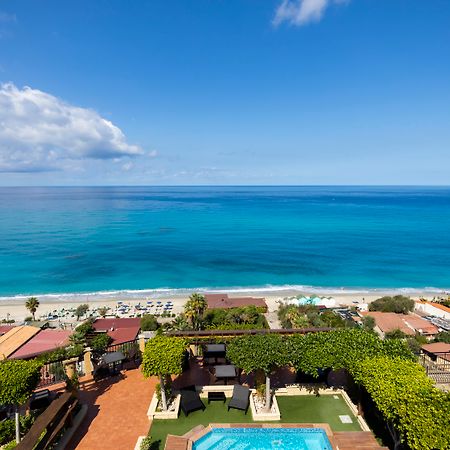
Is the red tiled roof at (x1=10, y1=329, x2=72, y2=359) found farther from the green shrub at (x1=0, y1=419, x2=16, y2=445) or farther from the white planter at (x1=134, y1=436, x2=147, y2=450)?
the white planter at (x1=134, y1=436, x2=147, y2=450)

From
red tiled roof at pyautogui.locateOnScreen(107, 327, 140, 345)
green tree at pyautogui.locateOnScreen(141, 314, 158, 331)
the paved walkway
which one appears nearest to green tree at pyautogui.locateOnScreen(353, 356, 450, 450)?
the paved walkway

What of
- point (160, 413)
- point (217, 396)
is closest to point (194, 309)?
point (217, 396)

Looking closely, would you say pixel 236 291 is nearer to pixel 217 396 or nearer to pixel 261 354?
pixel 217 396

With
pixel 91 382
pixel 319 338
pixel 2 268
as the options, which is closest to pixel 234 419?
pixel 319 338

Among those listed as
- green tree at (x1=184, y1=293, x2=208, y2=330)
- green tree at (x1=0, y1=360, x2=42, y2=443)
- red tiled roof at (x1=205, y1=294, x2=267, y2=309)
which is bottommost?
red tiled roof at (x1=205, y1=294, x2=267, y2=309)

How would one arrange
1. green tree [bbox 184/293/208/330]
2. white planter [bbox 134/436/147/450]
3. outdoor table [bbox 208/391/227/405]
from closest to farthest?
white planter [bbox 134/436/147/450], outdoor table [bbox 208/391/227/405], green tree [bbox 184/293/208/330]

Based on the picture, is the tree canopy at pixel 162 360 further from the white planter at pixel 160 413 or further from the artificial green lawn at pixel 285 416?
the artificial green lawn at pixel 285 416
